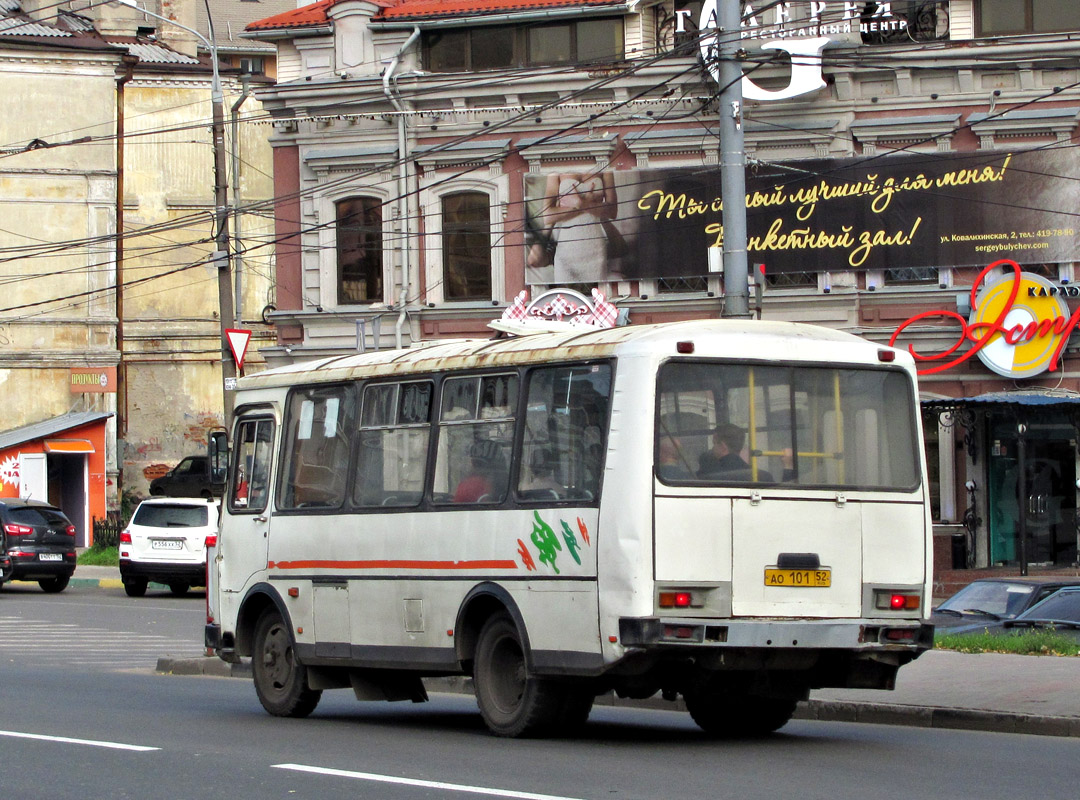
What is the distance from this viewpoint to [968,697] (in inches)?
521

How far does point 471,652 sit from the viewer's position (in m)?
12.0

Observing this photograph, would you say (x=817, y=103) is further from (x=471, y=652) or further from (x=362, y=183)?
(x=471, y=652)

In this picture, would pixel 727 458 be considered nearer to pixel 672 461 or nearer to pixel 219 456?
pixel 672 461

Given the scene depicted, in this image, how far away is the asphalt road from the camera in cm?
913

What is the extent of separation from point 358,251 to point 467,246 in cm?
207

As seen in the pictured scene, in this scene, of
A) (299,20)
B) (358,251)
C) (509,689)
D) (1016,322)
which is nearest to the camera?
(509,689)

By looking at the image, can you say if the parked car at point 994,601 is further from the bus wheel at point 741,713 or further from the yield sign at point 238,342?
the yield sign at point 238,342

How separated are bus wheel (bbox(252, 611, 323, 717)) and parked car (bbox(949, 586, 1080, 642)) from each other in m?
7.23

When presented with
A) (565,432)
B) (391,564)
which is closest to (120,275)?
(391,564)

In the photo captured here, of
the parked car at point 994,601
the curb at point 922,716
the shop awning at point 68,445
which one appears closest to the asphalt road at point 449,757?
the curb at point 922,716

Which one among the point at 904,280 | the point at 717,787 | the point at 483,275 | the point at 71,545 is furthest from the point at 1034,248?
the point at 717,787

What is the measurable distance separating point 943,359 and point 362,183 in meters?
10.8

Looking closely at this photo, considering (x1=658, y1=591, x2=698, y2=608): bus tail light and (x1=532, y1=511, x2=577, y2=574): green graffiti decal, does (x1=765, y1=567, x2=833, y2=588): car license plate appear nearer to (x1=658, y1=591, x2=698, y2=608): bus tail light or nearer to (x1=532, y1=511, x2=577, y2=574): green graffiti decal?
(x1=658, y1=591, x2=698, y2=608): bus tail light

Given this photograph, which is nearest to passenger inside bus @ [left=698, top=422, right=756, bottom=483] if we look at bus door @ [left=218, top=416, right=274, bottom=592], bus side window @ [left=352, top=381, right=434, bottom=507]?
bus side window @ [left=352, top=381, right=434, bottom=507]
